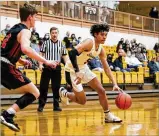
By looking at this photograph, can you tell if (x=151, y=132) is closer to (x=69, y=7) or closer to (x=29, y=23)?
(x=29, y=23)

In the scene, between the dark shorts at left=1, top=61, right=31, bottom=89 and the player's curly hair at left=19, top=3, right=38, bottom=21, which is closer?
the dark shorts at left=1, top=61, right=31, bottom=89

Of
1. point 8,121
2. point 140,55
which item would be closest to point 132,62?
point 140,55

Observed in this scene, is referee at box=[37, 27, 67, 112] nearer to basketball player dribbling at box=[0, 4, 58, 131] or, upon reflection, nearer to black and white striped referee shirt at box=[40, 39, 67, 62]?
black and white striped referee shirt at box=[40, 39, 67, 62]

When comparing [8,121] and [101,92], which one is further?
[101,92]

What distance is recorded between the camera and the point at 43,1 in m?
19.4

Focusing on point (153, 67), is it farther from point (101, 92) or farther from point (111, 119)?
point (111, 119)

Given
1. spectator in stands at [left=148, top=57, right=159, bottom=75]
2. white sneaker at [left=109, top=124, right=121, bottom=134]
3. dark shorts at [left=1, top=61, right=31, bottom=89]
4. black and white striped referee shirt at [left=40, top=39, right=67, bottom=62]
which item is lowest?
spectator in stands at [left=148, top=57, right=159, bottom=75]

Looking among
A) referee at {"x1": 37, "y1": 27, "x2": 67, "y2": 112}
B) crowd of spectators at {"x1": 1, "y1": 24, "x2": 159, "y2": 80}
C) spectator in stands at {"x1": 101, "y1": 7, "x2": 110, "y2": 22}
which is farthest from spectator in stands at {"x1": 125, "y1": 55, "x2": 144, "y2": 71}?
referee at {"x1": 37, "y1": 27, "x2": 67, "y2": 112}

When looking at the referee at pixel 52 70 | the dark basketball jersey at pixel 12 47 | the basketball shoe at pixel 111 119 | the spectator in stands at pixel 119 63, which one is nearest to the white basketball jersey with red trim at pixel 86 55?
the basketball shoe at pixel 111 119

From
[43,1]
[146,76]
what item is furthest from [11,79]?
[43,1]

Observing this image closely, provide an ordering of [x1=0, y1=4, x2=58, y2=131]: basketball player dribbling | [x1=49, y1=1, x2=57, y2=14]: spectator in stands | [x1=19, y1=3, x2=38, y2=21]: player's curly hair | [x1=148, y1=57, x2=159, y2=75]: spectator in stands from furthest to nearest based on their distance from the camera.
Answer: [x1=49, y1=1, x2=57, y2=14]: spectator in stands, [x1=148, y1=57, x2=159, y2=75]: spectator in stands, [x1=19, y1=3, x2=38, y2=21]: player's curly hair, [x1=0, y1=4, x2=58, y2=131]: basketball player dribbling

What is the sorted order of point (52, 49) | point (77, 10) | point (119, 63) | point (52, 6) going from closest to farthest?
1. point (52, 49)
2. point (119, 63)
3. point (52, 6)
4. point (77, 10)

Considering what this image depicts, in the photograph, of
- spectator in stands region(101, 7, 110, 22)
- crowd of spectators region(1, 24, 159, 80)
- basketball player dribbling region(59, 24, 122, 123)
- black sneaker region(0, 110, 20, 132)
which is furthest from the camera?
spectator in stands region(101, 7, 110, 22)

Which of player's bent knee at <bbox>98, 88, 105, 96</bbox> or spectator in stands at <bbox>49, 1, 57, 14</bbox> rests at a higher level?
spectator in stands at <bbox>49, 1, 57, 14</bbox>
